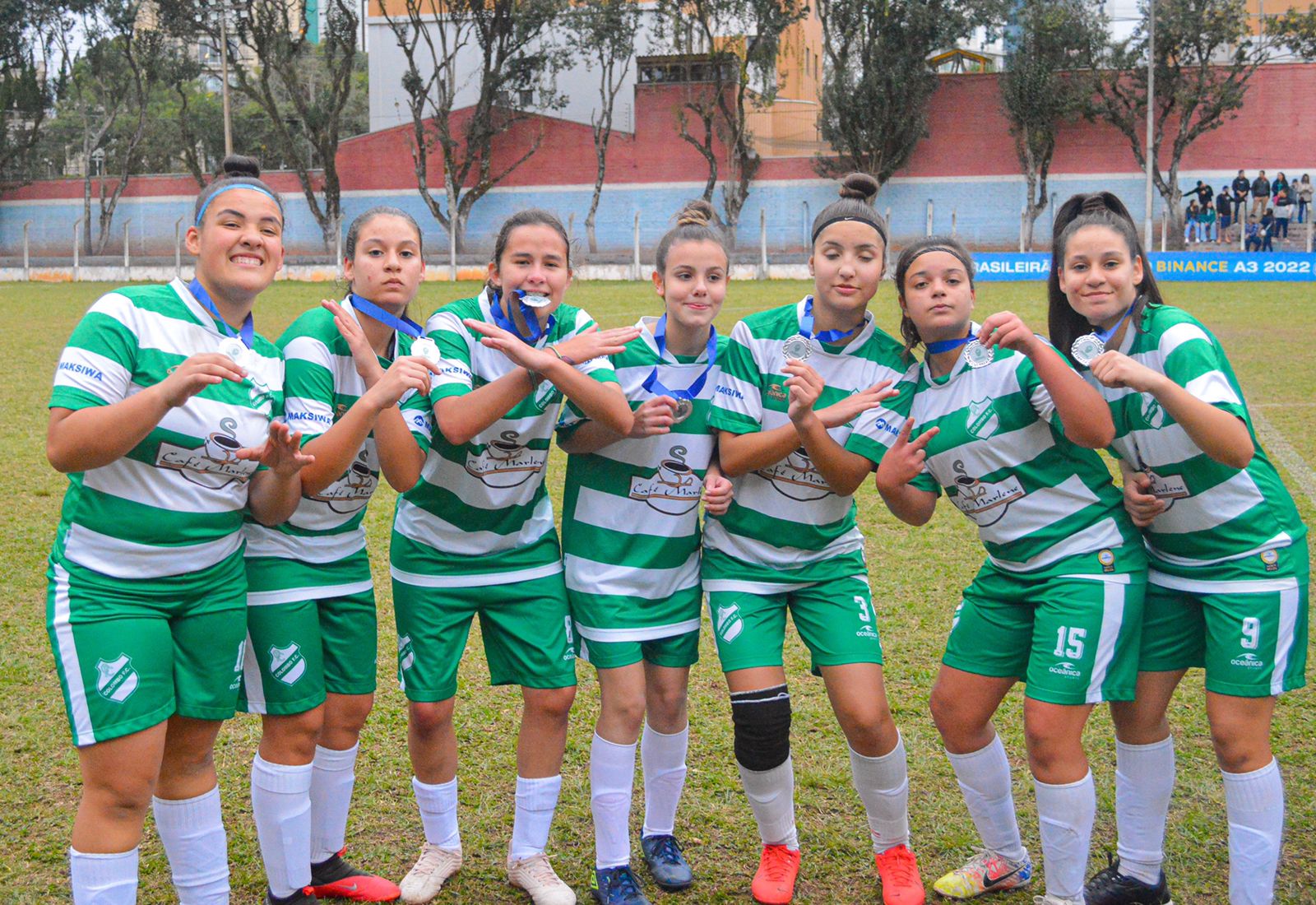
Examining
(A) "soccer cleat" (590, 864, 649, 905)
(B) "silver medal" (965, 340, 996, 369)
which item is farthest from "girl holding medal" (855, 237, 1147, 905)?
(A) "soccer cleat" (590, 864, 649, 905)

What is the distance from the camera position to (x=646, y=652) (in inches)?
152

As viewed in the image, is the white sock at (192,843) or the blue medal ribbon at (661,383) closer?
the white sock at (192,843)

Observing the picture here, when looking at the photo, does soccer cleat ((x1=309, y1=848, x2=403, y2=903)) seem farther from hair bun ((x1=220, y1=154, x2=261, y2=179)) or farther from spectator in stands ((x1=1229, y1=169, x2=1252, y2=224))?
spectator in stands ((x1=1229, y1=169, x2=1252, y2=224))

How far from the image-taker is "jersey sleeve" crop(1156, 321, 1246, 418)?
127 inches

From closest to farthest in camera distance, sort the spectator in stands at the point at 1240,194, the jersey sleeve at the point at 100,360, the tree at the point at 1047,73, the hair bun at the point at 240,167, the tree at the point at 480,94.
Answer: the jersey sleeve at the point at 100,360
the hair bun at the point at 240,167
the spectator in stands at the point at 1240,194
the tree at the point at 1047,73
the tree at the point at 480,94

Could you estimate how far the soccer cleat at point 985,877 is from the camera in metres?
3.69

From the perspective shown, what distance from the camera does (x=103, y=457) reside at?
2.88 m

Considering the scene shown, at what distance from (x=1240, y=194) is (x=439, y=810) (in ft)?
110

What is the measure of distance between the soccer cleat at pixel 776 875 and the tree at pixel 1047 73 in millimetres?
35338

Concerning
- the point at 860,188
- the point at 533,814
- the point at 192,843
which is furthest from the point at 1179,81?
the point at 192,843

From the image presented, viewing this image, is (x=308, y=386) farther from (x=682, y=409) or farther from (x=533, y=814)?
(x=533, y=814)

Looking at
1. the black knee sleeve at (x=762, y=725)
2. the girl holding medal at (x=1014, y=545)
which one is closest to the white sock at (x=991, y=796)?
the girl holding medal at (x=1014, y=545)

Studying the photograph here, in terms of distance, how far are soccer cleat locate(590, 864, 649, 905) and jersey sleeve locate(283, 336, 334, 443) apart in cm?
158

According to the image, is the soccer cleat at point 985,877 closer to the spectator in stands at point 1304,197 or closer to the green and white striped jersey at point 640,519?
the green and white striped jersey at point 640,519
